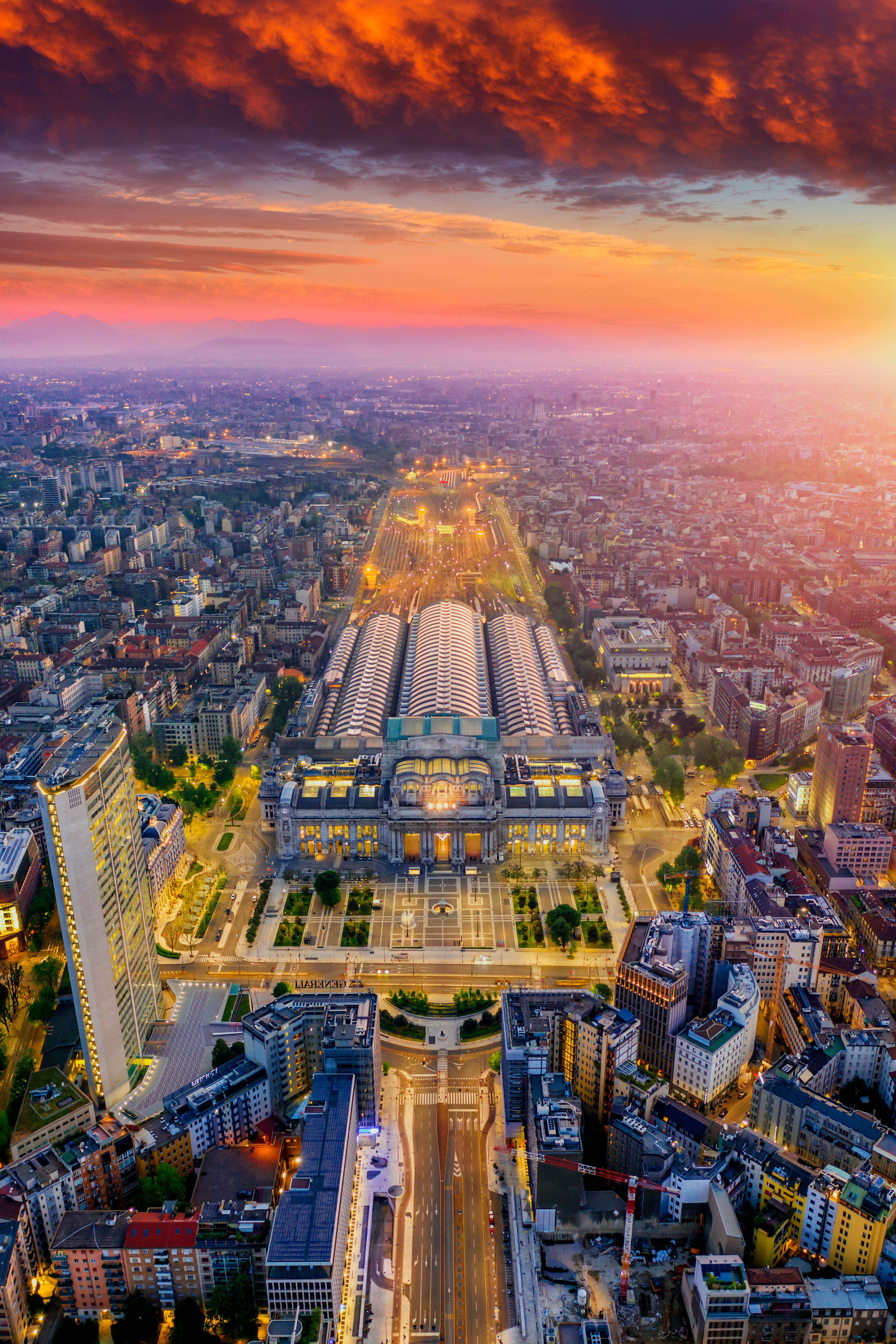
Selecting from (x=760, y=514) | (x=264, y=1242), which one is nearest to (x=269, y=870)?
(x=264, y=1242)

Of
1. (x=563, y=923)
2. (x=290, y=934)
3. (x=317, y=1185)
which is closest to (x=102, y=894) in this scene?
(x=317, y=1185)

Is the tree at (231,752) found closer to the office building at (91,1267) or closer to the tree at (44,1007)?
the tree at (44,1007)

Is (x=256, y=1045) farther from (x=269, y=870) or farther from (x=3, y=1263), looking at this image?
(x=269, y=870)

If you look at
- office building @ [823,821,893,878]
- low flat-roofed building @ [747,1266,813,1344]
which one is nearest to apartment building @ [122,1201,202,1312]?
low flat-roofed building @ [747,1266,813,1344]

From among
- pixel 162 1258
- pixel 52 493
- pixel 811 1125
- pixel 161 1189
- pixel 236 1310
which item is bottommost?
pixel 236 1310

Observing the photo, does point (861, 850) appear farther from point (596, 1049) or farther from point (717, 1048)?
point (596, 1049)

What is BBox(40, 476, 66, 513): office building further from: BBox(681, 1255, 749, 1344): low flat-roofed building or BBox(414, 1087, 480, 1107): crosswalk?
BBox(681, 1255, 749, 1344): low flat-roofed building
